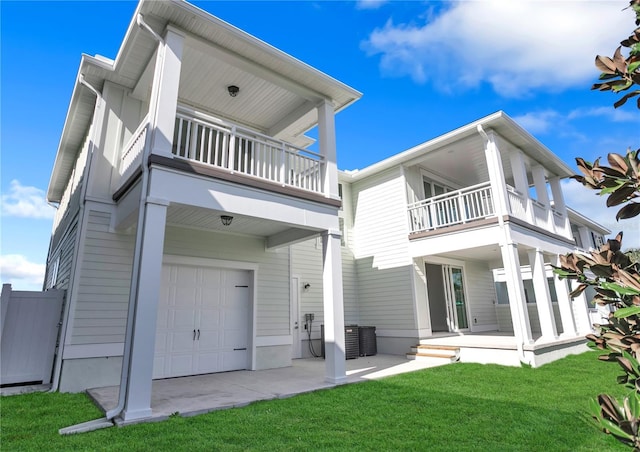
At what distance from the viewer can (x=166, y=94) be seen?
5.44 meters

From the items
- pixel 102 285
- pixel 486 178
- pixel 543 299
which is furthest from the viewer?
pixel 486 178

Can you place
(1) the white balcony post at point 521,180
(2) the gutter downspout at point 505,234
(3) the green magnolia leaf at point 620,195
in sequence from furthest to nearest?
(1) the white balcony post at point 521,180 < (2) the gutter downspout at point 505,234 < (3) the green magnolia leaf at point 620,195

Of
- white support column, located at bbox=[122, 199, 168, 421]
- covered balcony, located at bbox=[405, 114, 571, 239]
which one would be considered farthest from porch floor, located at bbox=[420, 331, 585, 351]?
white support column, located at bbox=[122, 199, 168, 421]

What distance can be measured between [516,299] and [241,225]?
705 cm

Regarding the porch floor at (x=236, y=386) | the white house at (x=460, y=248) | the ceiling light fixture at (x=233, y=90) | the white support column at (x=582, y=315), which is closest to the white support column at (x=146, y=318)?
the porch floor at (x=236, y=386)

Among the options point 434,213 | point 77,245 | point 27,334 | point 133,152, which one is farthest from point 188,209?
point 434,213

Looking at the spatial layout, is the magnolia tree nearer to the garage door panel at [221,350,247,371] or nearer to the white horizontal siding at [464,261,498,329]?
the garage door panel at [221,350,247,371]

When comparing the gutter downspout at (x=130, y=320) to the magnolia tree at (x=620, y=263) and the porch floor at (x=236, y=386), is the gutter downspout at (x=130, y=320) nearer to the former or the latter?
the porch floor at (x=236, y=386)

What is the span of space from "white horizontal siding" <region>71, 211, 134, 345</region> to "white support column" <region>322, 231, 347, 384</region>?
12.8ft

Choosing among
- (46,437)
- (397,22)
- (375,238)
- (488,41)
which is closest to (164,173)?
(46,437)

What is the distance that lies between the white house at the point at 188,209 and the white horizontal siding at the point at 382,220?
3.88 meters

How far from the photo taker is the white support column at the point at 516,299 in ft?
27.8

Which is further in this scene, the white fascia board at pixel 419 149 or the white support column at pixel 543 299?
the white fascia board at pixel 419 149

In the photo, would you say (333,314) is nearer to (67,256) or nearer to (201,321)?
(201,321)
